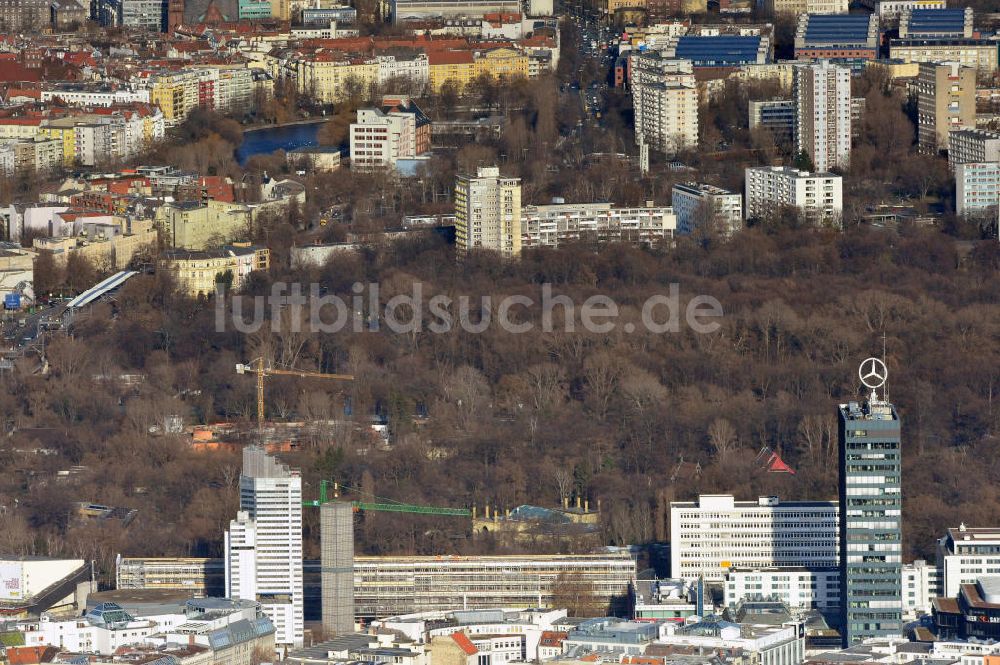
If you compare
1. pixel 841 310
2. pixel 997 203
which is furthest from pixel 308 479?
pixel 997 203

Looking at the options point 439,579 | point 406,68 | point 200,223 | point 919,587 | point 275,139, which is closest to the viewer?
point 919,587

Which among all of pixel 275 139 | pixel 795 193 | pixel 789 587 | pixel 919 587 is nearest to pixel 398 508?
pixel 789 587

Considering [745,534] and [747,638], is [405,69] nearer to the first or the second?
[745,534]

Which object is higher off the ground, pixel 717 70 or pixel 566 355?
pixel 717 70

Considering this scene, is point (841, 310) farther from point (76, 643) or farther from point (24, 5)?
point (24, 5)

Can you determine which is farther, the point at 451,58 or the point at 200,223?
the point at 451,58

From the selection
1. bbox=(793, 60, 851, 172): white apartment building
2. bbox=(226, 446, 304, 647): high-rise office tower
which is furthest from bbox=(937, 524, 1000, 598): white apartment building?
bbox=(793, 60, 851, 172): white apartment building

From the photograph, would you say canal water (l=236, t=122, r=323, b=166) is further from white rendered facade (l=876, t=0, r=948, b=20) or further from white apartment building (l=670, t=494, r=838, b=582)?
white apartment building (l=670, t=494, r=838, b=582)
